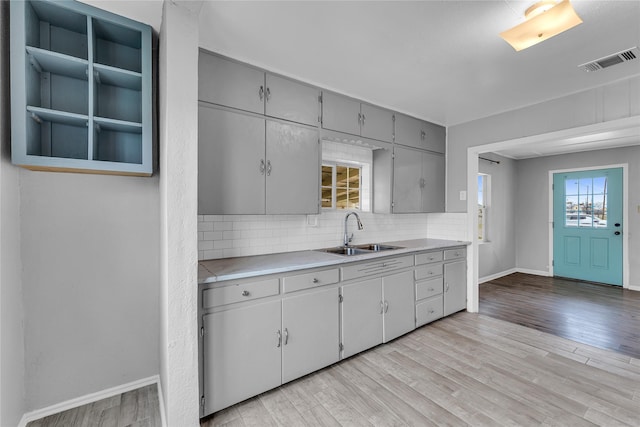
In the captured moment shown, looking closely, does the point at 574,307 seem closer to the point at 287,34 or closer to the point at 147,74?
the point at 287,34

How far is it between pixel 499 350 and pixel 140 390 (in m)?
3.15

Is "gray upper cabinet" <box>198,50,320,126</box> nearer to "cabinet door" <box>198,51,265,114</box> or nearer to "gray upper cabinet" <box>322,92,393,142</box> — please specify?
"cabinet door" <box>198,51,265,114</box>

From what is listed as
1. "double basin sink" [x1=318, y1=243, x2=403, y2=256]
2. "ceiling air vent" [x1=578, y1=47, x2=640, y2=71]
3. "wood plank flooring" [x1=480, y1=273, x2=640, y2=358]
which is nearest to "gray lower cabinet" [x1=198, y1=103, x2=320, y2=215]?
"double basin sink" [x1=318, y1=243, x2=403, y2=256]

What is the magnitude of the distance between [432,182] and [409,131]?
2.60 feet

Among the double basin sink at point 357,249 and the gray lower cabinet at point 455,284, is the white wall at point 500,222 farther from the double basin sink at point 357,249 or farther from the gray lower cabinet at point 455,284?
the double basin sink at point 357,249

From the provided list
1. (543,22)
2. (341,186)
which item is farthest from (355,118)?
(543,22)

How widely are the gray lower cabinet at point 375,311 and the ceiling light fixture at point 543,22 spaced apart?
2105mm

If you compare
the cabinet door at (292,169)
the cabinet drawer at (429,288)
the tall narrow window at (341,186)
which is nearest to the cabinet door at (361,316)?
the cabinet drawer at (429,288)

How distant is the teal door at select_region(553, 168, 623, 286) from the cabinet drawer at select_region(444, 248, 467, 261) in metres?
3.40

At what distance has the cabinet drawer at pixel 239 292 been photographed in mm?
1861

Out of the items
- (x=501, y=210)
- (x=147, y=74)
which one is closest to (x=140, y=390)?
(x=147, y=74)

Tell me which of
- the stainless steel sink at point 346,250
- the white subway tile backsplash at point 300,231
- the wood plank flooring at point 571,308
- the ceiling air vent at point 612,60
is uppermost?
the ceiling air vent at point 612,60

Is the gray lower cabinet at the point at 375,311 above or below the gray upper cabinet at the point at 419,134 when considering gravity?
below

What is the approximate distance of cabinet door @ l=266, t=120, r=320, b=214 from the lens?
2496 mm
